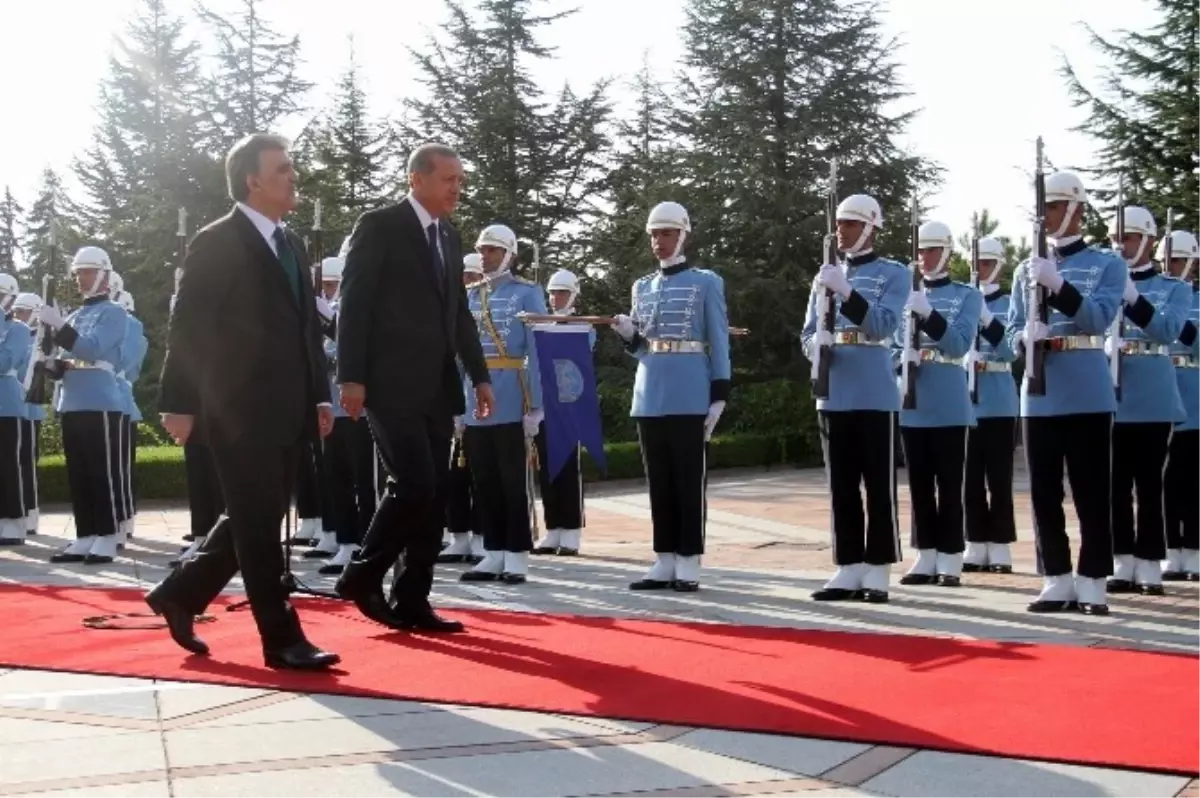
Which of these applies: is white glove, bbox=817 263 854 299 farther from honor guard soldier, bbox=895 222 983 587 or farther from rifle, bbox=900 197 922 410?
honor guard soldier, bbox=895 222 983 587

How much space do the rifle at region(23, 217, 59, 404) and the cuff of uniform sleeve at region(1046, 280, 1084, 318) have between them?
7.03 metres

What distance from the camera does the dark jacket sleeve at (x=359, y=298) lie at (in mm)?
6703

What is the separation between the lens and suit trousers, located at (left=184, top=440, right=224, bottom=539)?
410 inches

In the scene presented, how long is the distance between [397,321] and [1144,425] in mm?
Answer: 4286

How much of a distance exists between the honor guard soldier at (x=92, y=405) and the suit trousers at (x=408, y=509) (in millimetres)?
4861

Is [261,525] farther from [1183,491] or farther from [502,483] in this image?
[1183,491]

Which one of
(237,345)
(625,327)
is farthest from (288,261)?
(625,327)

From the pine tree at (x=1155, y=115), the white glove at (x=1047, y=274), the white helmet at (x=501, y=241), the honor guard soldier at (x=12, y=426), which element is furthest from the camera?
the pine tree at (x=1155, y=115)

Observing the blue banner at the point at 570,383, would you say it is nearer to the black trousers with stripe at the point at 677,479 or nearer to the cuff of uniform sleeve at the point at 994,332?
the black trousers with stripe at the point at 677,479

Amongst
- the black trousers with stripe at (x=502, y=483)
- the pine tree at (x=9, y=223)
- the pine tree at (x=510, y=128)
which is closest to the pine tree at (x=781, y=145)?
the pine tree at (x=510, y=128)

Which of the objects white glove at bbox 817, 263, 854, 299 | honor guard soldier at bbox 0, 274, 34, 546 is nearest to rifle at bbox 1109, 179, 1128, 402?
white glove at bbox 817, 263, 854, 299

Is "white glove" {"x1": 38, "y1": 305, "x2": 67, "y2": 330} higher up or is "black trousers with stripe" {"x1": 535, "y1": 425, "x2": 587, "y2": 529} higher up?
"white glove" {"x1": 38, "y1": 305, "x2": 67, "y2": 330}

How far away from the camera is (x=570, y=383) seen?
10.4m

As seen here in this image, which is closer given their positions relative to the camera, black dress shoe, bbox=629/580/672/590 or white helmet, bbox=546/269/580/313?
black dress shoe, bbox=629/580/672/590
